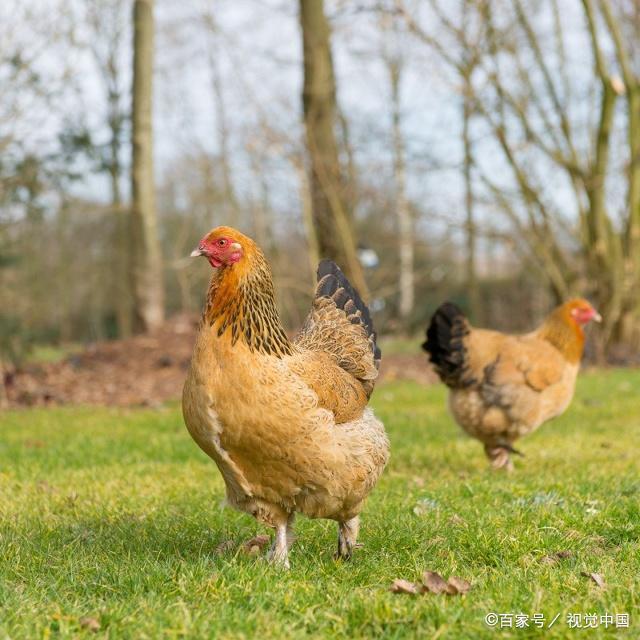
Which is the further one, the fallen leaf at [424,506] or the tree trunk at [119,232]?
the tree trunk at [119,232]

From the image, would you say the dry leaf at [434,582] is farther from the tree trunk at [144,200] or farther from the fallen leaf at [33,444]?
the tree trunk at [144,200]

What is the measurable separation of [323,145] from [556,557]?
1044 cm

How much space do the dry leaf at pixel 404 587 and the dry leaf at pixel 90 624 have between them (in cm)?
120

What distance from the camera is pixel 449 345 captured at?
22.8 ft

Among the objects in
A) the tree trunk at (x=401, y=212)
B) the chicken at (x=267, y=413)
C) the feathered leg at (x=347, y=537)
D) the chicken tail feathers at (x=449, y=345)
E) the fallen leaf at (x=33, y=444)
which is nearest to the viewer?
the chicken at (x=267, y=413)

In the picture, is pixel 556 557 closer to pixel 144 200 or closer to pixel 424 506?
pixel 424 506

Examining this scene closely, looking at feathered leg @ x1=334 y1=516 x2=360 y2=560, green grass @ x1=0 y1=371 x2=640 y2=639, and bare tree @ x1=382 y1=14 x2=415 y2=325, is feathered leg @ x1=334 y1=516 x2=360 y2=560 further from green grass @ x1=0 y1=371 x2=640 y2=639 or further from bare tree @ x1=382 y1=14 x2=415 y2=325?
bare tree @ x1=382 y1=14 x2=415 y2=325

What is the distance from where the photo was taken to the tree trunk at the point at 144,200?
54.1 ft

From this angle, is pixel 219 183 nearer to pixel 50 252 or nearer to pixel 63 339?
pixel 50 252

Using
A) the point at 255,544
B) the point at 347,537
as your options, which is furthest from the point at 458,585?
the point at 255,544

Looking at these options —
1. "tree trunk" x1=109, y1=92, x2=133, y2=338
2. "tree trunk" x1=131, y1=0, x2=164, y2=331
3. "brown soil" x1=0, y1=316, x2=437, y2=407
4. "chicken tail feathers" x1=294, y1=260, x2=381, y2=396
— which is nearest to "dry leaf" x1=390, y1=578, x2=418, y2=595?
"chicken tail feathers" x1=294, y1=260, x2=381, y2=396

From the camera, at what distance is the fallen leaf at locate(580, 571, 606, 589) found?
325 cm

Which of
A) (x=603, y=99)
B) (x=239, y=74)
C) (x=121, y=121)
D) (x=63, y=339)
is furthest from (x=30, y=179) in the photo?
(x=63, y=339)

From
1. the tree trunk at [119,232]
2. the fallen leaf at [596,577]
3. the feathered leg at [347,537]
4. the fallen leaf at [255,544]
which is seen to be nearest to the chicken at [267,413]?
the feathered leg at [347,537]
